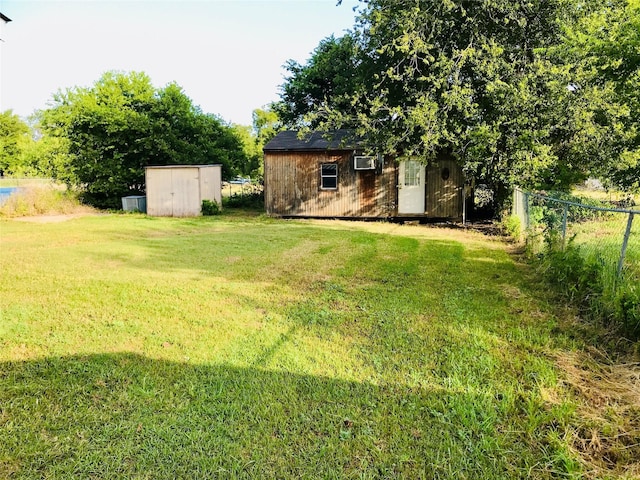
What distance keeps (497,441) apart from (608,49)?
9.09 metres

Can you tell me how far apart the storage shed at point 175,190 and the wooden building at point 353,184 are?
2.55 m

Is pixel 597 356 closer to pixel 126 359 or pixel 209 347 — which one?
pixel 209 347

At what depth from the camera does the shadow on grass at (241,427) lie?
222 centimetres

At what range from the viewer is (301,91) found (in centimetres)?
2436

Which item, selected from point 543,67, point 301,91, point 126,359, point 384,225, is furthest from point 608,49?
point 301,91

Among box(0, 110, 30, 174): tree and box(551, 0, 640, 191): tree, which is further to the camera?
box(0, 110, 30, 174): tree

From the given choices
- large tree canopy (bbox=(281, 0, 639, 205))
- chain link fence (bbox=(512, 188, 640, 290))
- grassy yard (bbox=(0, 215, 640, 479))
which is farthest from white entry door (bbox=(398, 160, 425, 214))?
grassy yard (bbox=(0, 215, 640, 479))

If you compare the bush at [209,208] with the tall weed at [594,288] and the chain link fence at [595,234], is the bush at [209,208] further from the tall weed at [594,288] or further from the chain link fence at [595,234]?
the tall weed at [594,288]

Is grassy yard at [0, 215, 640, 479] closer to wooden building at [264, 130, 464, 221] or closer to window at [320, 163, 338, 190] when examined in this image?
wooden building at [264, 130, 464, 221]

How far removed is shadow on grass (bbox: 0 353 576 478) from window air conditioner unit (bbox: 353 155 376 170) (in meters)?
11.7

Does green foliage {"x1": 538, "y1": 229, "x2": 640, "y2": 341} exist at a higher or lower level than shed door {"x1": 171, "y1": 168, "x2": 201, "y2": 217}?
lower

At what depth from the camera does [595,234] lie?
16.9 ft

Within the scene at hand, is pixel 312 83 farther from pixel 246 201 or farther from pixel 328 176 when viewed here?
pixel 328 176

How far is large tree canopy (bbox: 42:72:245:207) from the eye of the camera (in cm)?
1680
